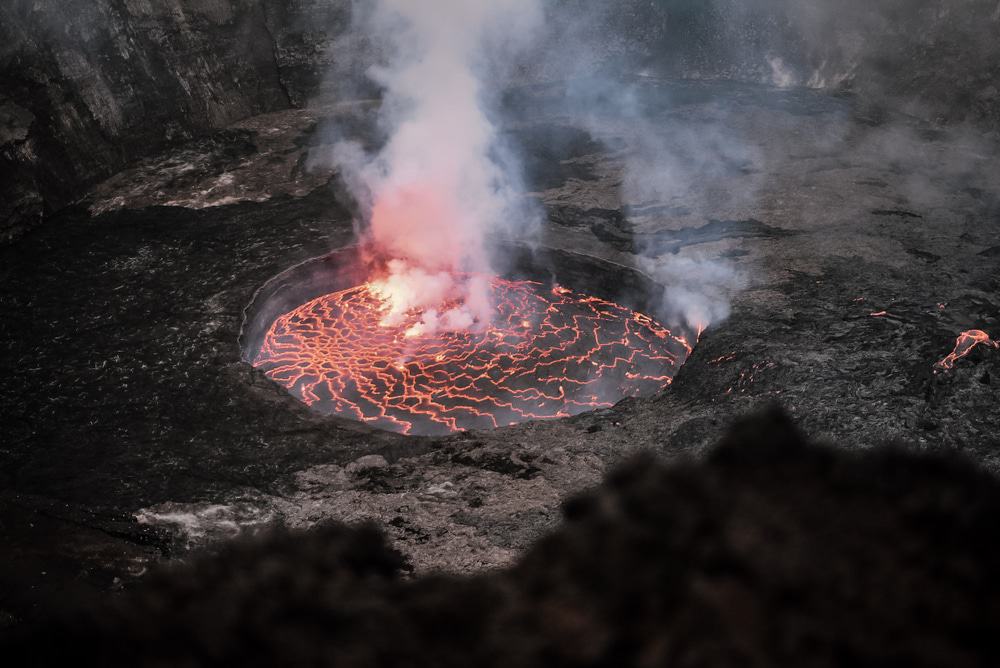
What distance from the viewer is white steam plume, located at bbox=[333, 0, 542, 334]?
8.76 meters

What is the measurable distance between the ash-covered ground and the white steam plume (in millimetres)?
695

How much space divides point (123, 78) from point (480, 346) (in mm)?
7478

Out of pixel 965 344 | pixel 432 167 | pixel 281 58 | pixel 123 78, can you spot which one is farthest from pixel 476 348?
pixel 281 58

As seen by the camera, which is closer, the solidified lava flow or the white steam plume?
the solidified lava flow

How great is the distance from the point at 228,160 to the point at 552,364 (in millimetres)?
6718

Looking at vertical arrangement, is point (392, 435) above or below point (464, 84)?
below

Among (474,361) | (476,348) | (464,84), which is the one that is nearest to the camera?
(474,361)

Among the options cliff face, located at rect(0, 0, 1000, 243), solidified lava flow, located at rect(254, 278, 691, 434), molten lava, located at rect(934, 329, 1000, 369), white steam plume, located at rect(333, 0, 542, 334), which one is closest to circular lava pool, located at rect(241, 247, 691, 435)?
solidified lava flow, located at rect(254, 278, 691, 434)

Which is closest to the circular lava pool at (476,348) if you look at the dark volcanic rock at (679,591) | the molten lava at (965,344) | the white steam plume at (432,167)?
the white steam plume at (432,167)

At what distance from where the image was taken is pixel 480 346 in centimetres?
758

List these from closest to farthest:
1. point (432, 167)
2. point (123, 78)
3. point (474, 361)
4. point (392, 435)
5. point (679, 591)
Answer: point (679, 591) < point (392, 435) < point (474, 361) < point (432, 167) < point (123, 78)

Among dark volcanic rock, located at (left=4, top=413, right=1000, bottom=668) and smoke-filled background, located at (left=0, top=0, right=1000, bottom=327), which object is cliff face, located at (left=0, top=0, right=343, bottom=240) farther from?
dark volcanic rock, located at (left=4, top=413, right=1000, bottom=668)

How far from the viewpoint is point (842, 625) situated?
3.27ft

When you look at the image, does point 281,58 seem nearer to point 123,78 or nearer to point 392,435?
point 123,78
